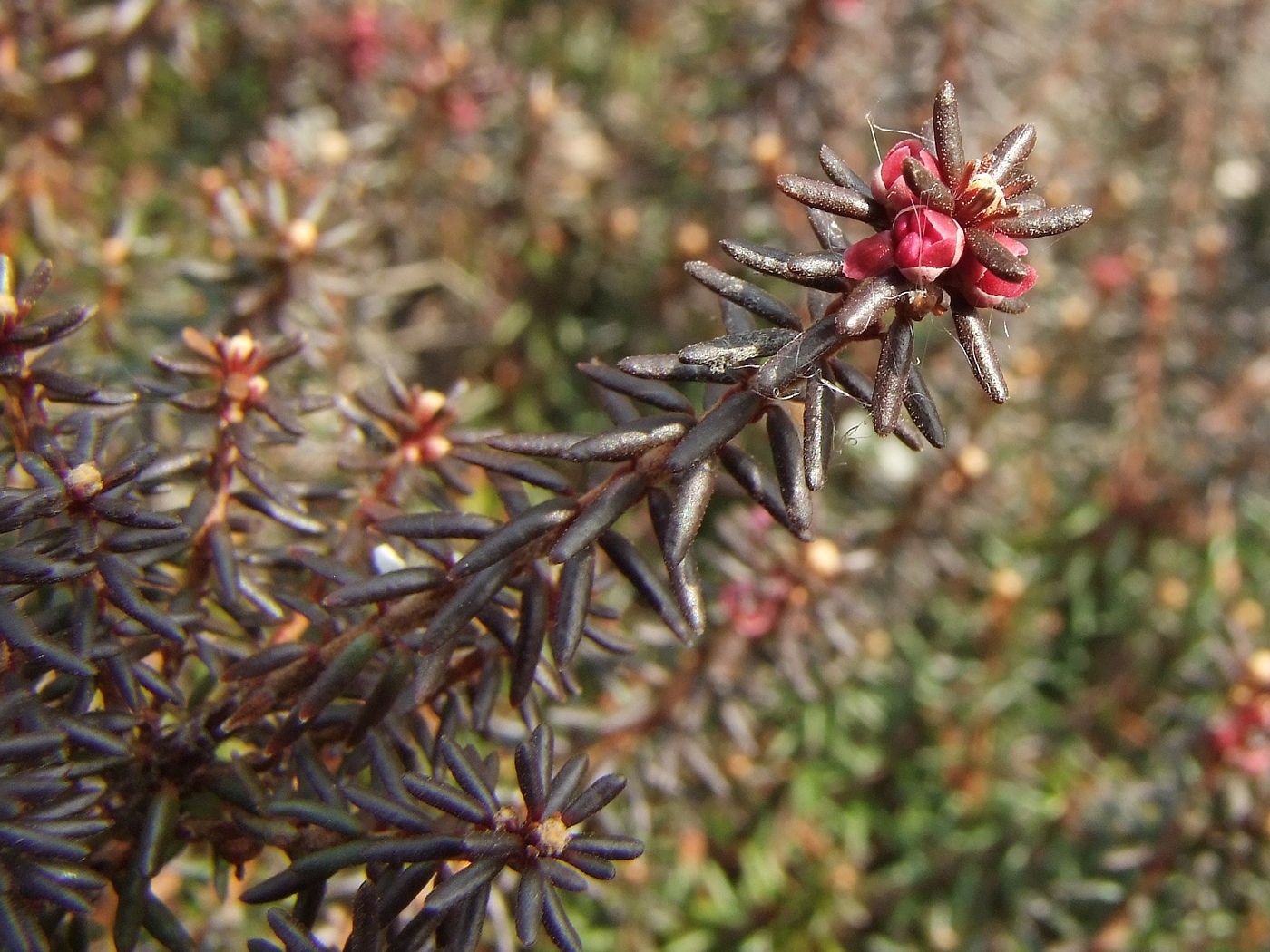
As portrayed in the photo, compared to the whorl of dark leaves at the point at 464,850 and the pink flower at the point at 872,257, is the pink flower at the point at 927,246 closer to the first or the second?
the pink flower at the point at 872,257

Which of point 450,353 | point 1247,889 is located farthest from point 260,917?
point 1247,889

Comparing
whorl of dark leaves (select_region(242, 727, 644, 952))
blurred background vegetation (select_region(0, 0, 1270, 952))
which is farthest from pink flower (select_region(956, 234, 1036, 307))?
blurred background vegetation (select_region(0, 0, 1270, 952))

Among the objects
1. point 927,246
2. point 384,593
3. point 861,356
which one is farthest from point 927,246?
point 861,356

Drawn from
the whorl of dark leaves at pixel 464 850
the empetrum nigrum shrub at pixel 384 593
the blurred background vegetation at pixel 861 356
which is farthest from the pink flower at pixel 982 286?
the blurred background vegetation at pixel 861 356

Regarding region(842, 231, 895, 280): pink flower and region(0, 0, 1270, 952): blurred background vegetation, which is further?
region(0, 0, 1270, 952): blurred background vegetation

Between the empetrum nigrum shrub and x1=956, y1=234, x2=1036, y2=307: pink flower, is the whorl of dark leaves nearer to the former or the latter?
the empetrum nigrum shrub

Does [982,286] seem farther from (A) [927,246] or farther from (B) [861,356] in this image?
(B) [861,356]

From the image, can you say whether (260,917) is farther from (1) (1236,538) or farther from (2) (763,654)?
→ (1) (1236,538)
